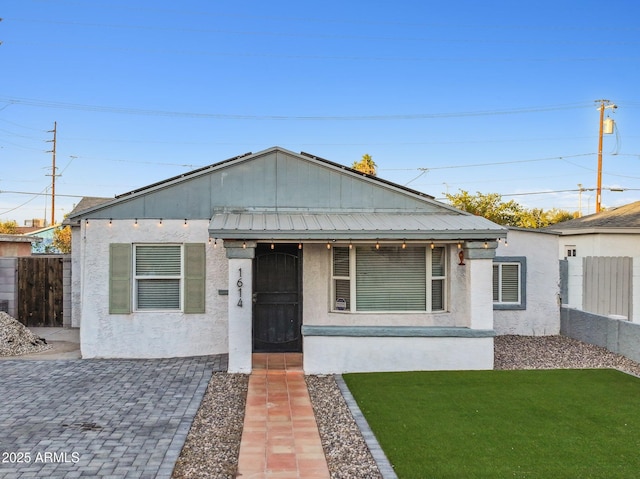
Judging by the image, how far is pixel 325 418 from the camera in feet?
21.3

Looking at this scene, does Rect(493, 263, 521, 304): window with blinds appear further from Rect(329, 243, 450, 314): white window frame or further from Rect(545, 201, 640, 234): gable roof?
Rect(329, 243, 450, 314): white window frame

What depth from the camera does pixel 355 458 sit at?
5.21m

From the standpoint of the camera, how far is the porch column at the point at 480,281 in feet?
30.0

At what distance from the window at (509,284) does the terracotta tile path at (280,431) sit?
5718 mm

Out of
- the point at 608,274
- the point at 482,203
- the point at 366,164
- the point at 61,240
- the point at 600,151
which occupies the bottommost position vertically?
the point at 608,274

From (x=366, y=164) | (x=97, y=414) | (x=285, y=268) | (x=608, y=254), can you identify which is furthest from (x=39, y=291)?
(x=366, y=164)

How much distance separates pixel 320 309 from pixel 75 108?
87.7 feet

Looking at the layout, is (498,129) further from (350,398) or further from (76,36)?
(350,398)

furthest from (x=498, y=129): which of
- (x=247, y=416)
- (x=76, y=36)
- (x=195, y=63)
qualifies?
(x=247, y=416)

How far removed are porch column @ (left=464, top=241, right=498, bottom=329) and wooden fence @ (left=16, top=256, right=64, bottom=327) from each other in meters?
10.8

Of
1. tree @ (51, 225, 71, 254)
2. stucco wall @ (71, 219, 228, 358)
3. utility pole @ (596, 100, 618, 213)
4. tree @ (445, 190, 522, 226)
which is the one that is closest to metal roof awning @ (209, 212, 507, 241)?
stucco wall @ (71, 219, 228, 358)

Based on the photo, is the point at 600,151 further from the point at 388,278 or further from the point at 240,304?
the point at 240,304

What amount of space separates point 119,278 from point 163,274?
33.1 inches

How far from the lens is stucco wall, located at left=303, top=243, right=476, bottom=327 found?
31.6 ft
